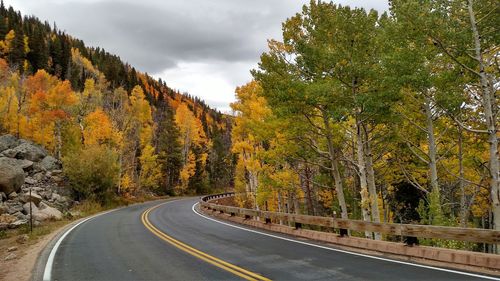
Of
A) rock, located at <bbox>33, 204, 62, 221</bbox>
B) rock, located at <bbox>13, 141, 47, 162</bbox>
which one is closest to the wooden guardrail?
rock, located at <bbox>33, 204, 62, 221</bbox>

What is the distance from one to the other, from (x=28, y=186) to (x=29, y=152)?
732 cm

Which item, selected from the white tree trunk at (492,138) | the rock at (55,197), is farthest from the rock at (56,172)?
the white tree trunk at (492,138)

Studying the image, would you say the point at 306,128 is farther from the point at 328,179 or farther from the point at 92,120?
the point at 92,120

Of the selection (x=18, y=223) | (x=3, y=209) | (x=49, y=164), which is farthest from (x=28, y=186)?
(x=18, y=223)

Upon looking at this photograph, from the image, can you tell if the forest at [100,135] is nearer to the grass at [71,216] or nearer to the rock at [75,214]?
the grass at [71,216]

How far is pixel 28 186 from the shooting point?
33.0 meters

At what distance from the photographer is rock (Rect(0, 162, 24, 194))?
90.8 ft

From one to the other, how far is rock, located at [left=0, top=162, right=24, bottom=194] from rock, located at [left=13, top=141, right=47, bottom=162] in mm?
9673

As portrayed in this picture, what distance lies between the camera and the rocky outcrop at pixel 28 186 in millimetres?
25234

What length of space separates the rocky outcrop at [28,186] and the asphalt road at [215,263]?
31.5ft

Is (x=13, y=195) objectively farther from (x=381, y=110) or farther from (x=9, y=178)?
(x=381, y=110)

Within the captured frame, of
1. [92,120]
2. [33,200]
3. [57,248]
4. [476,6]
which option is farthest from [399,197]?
[92,120]

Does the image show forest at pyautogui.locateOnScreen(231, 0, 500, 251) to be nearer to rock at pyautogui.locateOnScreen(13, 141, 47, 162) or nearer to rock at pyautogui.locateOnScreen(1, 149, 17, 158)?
rock at pyautogui.locateOnScreen(1, 149, 17, 158)

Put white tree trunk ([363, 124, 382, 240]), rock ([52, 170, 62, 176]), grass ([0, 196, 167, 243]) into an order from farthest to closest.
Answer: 1. rock ([52, 170, 62, 176])
2. grass ([0, 196, 167, 243])
3. white tree trunk ([363, 124, 382, 240])
